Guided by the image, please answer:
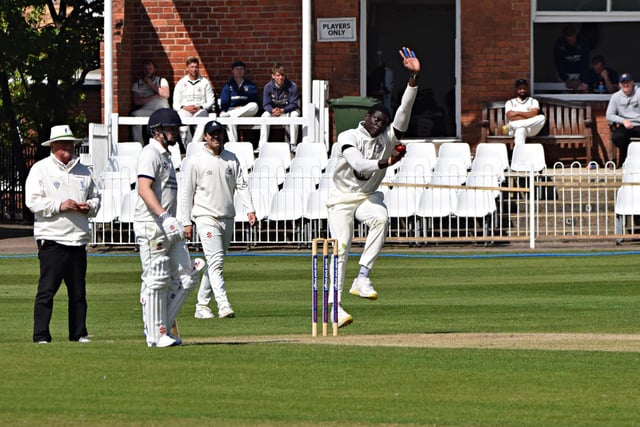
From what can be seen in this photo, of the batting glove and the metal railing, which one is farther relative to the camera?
the metal railing

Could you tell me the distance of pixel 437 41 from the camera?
1167 inches

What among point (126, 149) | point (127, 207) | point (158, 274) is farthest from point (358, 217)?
point (126, 149)

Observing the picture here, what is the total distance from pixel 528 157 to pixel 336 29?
484cm

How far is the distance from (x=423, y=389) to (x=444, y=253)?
38.9ft

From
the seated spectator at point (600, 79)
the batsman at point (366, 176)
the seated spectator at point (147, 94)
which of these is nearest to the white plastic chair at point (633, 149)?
the seated spectator at point (600, 79)

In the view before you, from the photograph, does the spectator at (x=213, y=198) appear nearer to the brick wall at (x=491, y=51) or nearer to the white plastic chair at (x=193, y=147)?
the white plastic chair at (x=193, y=147)

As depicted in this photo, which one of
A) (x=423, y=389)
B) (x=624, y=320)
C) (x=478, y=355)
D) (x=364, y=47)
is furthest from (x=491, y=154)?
(x=423, y=389)

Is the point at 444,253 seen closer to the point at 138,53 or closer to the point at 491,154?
the point at 491,154

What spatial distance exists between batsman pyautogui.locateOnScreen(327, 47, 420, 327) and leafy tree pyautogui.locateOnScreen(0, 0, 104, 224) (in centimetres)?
1500

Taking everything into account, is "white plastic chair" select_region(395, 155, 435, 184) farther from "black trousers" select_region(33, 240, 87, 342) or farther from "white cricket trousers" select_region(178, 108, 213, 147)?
"black trousers" select_region(33, 240, 87, 342)

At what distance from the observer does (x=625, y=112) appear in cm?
2478

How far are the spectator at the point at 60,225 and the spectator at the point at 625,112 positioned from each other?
1409 cm

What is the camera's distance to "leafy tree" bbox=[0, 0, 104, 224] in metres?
27.6

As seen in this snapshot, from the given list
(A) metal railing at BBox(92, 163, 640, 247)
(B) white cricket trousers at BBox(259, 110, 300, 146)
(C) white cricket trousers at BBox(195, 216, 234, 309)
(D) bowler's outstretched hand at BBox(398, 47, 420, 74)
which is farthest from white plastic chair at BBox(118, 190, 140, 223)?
(D) bowler's outstretched hand at BBox(398, 47, 420, 74)
